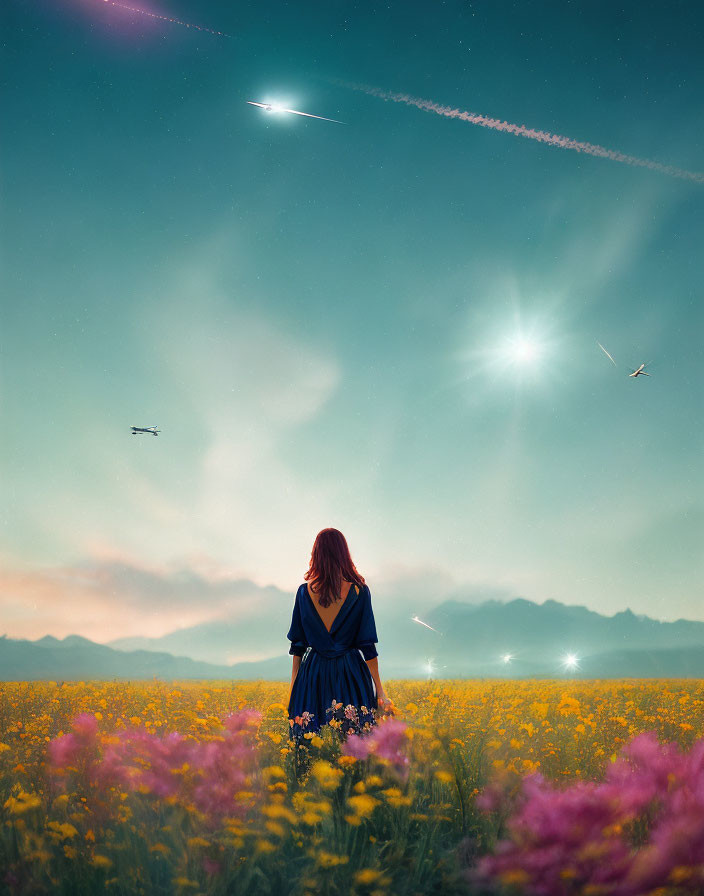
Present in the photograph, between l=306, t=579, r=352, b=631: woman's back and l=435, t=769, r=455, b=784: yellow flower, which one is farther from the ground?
l=306, t=579, r=352, b=631: woman's back

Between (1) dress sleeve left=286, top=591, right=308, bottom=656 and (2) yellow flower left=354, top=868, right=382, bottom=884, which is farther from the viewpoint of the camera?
(1) dress sleeve left=286, top=591, right=308, bottom=656

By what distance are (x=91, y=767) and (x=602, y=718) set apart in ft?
22.2

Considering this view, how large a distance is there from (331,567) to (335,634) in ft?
2.13

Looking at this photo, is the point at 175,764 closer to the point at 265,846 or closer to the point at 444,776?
the point at 265,846

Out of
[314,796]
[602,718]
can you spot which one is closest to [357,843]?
[314,796]

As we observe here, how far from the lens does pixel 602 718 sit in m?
8.33

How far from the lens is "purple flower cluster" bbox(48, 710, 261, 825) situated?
143 inches

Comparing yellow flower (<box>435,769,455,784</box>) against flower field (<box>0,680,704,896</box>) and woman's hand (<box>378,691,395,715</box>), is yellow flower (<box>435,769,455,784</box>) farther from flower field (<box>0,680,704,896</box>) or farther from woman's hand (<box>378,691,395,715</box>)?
woman's hand (<box>378,691,395,715</box>)

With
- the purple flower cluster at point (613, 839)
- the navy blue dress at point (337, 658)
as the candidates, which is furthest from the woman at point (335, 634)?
the purple flower cluster at point (613, 839)

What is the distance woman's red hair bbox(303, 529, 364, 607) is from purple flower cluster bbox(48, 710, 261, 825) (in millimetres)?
1439

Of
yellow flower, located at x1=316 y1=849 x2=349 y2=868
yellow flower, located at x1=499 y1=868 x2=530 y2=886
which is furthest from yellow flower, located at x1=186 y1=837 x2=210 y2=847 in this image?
yellow flower, located at x1=499 y1=868 x2=530 y2=886

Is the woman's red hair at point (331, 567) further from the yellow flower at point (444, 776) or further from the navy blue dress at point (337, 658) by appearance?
the yellow flower at point (444, 776)

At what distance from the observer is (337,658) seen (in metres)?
5.82

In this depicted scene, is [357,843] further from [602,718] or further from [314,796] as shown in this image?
[602,718]
